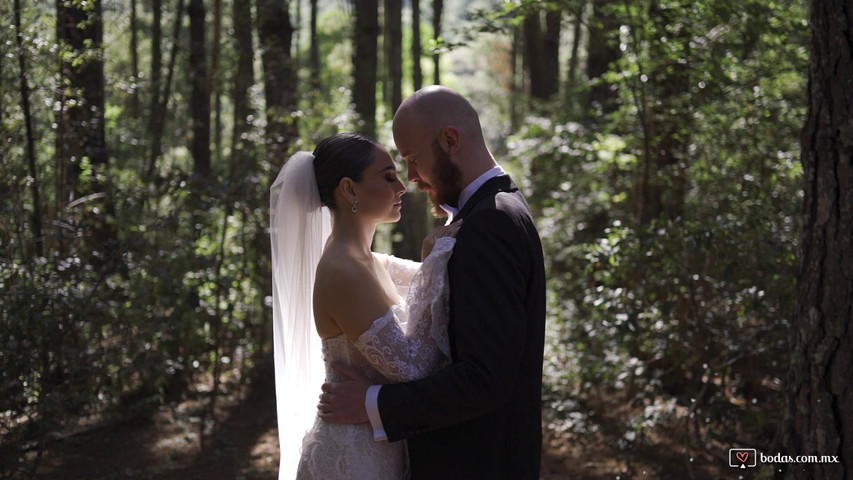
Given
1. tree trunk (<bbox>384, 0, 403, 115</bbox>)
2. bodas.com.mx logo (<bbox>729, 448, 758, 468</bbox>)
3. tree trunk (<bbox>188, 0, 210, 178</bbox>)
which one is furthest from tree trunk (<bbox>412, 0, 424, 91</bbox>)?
bodas.com.mx logo (<bbox>729, 448, 758, 468</bbox>)

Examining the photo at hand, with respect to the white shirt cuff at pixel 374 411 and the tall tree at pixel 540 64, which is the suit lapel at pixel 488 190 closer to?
the white shirt cuff at pixel 374 411

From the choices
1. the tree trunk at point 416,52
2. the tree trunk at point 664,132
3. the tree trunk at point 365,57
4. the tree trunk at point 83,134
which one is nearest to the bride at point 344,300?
the tree trunk at point 83,134

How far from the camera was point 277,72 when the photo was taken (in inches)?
282

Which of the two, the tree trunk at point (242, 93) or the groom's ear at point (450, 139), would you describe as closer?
the groom's ear at point (450, 139)

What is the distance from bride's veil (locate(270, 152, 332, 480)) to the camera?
2.83m

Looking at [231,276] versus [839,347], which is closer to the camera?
[839,347]

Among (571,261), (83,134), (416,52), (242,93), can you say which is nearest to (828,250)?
(571,261)

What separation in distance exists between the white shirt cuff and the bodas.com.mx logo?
3.37m

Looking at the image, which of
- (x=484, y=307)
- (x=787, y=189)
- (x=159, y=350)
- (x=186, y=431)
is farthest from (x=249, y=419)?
(x=484, y=307)

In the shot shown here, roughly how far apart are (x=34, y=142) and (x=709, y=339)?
4930mm

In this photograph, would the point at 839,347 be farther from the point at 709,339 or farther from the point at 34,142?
the point at 34,142

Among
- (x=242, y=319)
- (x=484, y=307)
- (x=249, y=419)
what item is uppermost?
(x=484, y=307)

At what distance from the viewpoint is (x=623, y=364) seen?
5.73 meters

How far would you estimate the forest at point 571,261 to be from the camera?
3949 mm
